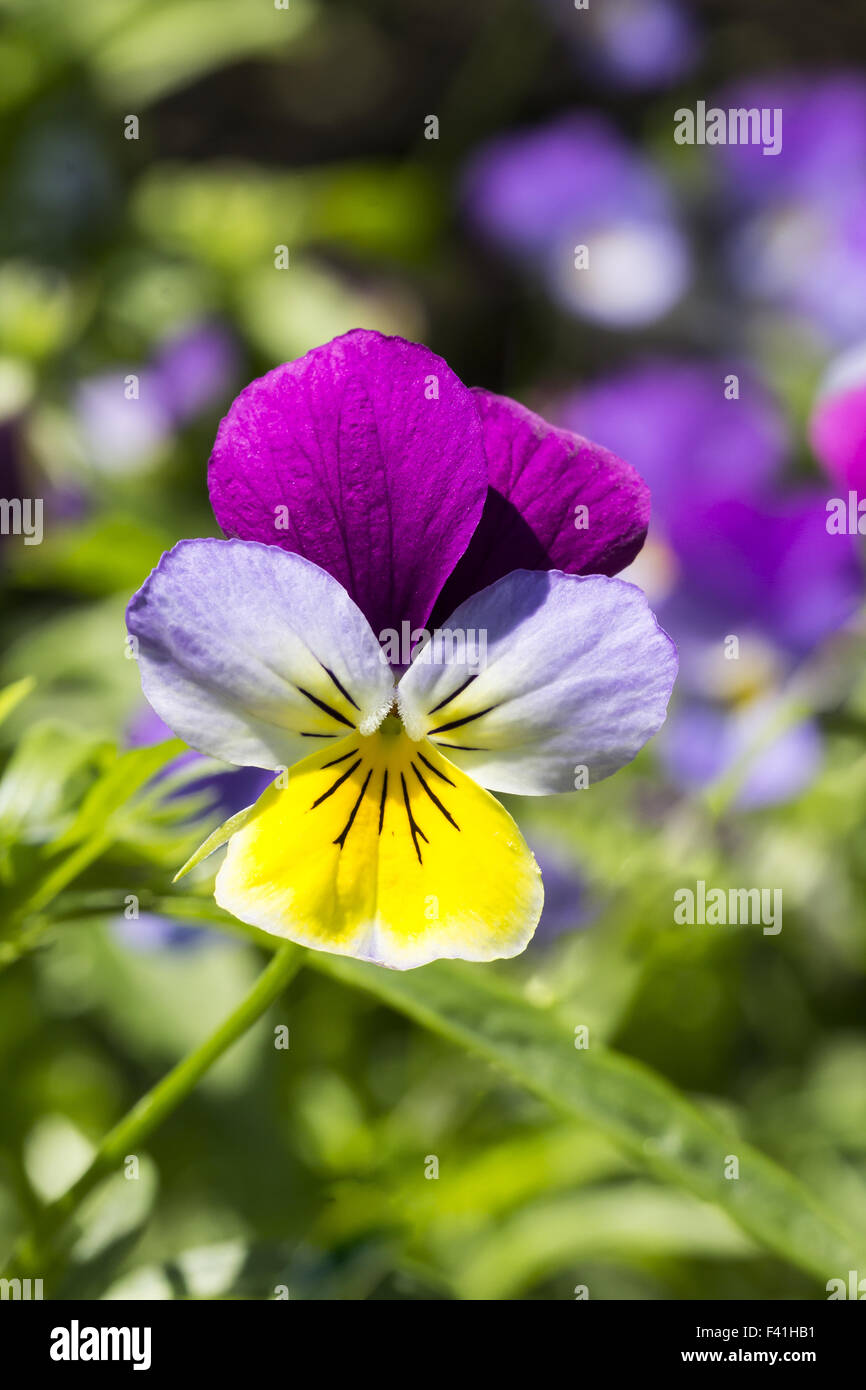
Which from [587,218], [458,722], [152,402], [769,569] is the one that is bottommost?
[458,722]

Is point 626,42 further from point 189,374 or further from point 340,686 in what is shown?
point 340,686

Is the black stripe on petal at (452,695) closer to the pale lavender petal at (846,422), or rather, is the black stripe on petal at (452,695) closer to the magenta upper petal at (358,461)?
the magenta upper petal at (358,461)

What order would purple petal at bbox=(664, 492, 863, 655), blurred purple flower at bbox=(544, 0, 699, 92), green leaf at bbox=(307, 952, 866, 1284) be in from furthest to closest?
blurred purple flower at bbox=(544, 0, 699, 92) → purple petal at bbox=(664, 492, 863, 655) → green leaf at bbox=(307, 952, 866, 1284)

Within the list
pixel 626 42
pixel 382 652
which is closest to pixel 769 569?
pixel 382 652

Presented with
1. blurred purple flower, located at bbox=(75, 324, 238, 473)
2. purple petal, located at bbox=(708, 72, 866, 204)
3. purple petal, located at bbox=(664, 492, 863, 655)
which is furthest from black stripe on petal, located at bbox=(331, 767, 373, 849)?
purple petal, located at bbox=(708, 72, 866, 204)

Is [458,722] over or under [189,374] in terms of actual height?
under

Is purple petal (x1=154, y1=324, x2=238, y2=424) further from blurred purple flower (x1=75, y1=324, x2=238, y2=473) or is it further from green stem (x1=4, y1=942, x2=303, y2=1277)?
green stem (x1=4, y1=942, x2=303, y2=1277)

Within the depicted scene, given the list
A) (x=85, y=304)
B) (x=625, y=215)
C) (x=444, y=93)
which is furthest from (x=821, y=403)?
(x=444, y=93)

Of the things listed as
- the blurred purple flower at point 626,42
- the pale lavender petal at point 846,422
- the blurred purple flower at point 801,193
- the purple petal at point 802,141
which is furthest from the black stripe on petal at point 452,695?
the blurred purple flower at point 626,42
